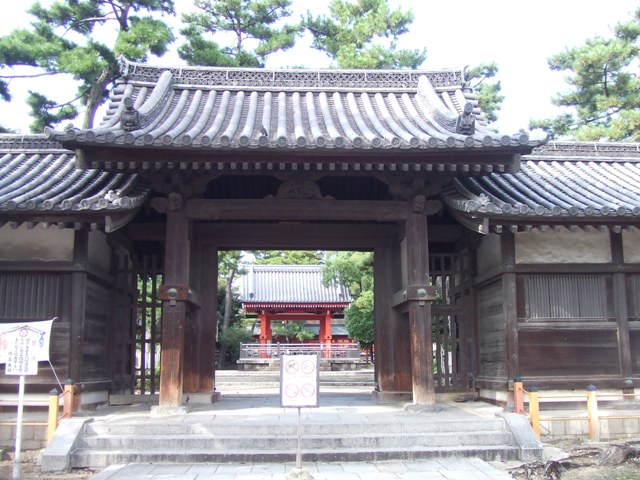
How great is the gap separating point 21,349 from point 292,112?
23.4 ft

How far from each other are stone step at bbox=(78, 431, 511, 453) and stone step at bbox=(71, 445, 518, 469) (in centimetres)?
13

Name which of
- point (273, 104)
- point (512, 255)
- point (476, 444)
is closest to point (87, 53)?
point (273, 104)

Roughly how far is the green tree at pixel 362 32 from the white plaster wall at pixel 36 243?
830 inches

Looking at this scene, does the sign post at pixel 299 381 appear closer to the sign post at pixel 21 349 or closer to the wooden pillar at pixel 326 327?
the sign post at pixel 21 349

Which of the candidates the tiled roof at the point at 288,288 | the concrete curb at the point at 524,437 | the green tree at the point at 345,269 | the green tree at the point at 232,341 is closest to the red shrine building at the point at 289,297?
the tiled roof at the point at 288,288

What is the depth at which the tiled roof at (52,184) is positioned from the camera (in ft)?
32.0

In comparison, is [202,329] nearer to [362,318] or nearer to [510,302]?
[510,302]

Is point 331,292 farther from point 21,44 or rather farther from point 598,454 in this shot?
point 598,454

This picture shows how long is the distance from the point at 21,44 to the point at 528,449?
23.9 meters

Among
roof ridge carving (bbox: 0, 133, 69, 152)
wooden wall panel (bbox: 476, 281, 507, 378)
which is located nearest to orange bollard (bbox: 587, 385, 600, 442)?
wooden wall panel (bbox: 476, 281, 507, 378)

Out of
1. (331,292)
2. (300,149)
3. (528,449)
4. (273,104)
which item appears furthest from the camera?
(331,292)

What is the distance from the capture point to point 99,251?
465 inches

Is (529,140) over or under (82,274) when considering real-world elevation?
over

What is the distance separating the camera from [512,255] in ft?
36.6
